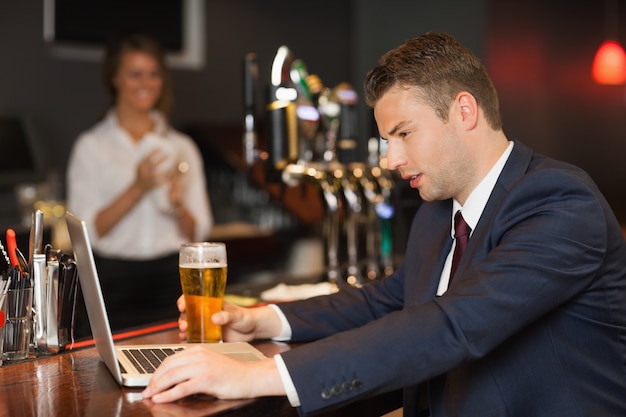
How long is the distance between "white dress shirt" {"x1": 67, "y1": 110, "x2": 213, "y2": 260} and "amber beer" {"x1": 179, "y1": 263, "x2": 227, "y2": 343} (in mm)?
2091

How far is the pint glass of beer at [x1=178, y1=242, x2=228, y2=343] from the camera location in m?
1.82

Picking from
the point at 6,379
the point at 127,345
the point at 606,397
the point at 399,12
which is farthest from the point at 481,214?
the point at 399,12

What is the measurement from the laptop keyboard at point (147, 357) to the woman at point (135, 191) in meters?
2.16

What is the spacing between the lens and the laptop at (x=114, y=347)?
4.99 ft

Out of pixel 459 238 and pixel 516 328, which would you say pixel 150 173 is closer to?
pixel 459 238

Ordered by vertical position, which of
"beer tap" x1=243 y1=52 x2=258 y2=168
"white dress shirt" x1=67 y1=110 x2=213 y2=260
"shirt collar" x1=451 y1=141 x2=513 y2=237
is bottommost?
"white dress shirt" x1=67 y1=110 x2=213 y2=260

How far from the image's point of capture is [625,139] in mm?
5340

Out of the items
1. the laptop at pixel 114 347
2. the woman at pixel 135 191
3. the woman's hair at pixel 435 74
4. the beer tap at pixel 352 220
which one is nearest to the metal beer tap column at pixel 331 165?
the beer tap at pixel 352 220

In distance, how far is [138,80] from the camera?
392 centimetres

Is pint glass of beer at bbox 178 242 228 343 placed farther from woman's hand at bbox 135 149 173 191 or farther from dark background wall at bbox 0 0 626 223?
dark background wall at bbox 0 0 626 223

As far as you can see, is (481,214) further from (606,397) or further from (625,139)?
(625,139)

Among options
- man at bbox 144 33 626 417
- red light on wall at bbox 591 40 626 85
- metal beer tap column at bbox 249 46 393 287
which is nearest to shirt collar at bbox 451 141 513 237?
man at bbox 144 33 626 417

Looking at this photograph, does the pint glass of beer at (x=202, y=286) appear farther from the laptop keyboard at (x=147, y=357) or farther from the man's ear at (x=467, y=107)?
the man's ear at (x=467, y=107)

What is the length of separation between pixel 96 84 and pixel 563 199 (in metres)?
4.40
